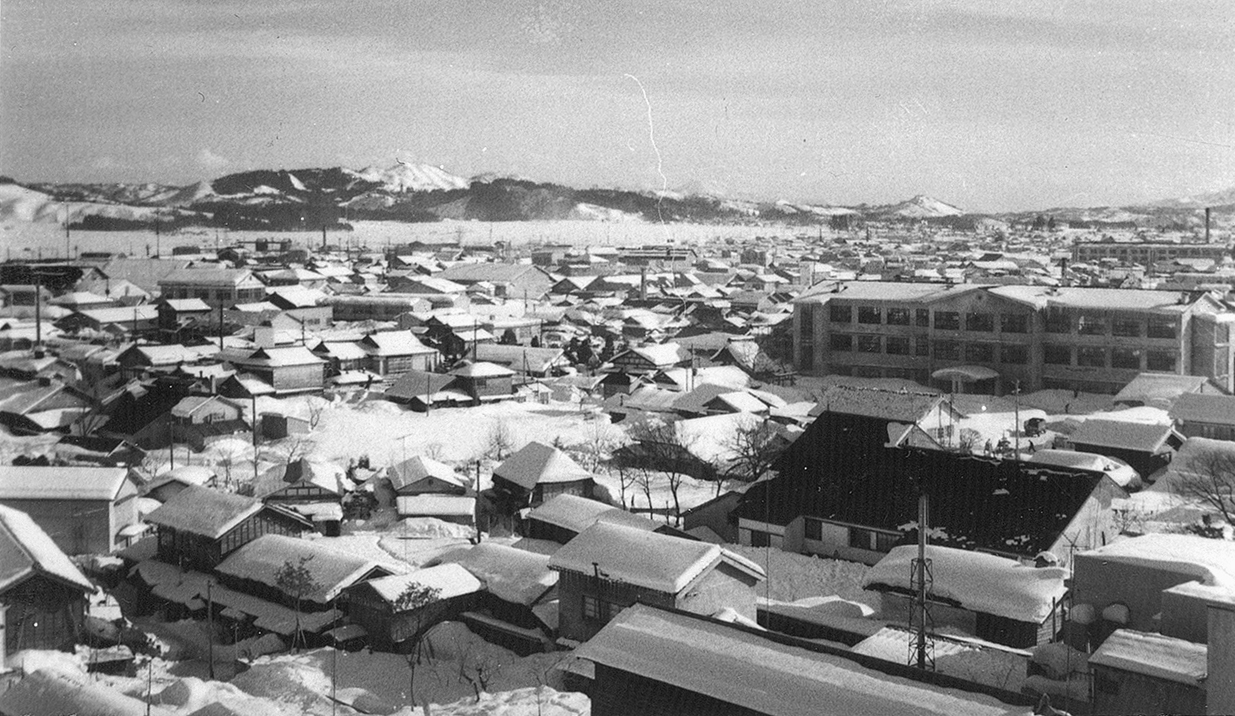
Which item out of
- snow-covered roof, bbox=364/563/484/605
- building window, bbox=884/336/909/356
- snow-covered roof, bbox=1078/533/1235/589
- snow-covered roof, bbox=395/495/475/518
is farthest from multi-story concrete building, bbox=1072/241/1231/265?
snow-covered roof, bbox=364/563/484/605

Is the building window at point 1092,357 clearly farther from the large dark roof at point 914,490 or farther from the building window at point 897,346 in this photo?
the large dark roof at point 914,490

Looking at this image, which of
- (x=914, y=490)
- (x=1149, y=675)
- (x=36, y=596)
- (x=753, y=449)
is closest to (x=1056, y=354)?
(x=753, y=449)

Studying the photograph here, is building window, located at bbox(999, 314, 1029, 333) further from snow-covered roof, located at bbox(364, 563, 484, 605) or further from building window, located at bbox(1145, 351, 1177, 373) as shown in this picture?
snow-covered roof, located at bbox(364, 563, 484, 605)

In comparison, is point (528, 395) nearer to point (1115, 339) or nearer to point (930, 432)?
point (930, 432)

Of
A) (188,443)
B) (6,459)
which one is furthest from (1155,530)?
(6,459)

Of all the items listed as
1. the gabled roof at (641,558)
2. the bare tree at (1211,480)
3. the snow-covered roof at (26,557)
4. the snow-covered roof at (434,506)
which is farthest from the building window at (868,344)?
the snow-covered roof at (26,557)

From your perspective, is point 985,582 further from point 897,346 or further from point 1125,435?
point 897,346
